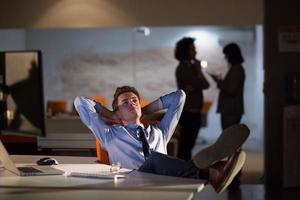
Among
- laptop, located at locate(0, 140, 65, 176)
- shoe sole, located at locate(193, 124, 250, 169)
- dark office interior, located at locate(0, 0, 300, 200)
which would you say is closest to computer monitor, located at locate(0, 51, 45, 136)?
laptop, located at locate(0, 140, 65, 176)

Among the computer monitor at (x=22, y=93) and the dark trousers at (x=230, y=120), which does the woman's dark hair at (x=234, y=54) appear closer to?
the dark trousers at (x=230, y=120)

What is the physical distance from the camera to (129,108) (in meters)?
3.32

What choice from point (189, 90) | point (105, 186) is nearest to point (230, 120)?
point (189, 90)

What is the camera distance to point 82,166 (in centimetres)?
290

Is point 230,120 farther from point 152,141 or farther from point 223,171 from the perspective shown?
A: point 223,171

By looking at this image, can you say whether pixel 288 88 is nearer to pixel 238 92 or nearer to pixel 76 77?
pixel 238 92

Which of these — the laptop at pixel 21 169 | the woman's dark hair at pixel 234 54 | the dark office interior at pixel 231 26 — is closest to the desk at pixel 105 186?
the laptop at pixel 21 169

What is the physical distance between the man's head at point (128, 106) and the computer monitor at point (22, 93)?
2.51ft

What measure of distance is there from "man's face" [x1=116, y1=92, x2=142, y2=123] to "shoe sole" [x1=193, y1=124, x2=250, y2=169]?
0.94 metres

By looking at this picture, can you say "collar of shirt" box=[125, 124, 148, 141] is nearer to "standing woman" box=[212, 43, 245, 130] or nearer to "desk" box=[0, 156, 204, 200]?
"desk" box=[0, 156, 204, 200]

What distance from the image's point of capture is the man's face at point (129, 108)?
3.31 metres

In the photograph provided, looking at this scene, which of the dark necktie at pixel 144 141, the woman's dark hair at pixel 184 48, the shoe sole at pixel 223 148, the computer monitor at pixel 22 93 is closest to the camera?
the shoe sole at pixel 223 148

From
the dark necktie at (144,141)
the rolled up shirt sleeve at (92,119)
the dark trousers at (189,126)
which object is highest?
the rolled up shirt sleeve at (92,119)

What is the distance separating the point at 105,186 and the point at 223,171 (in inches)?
18.6
